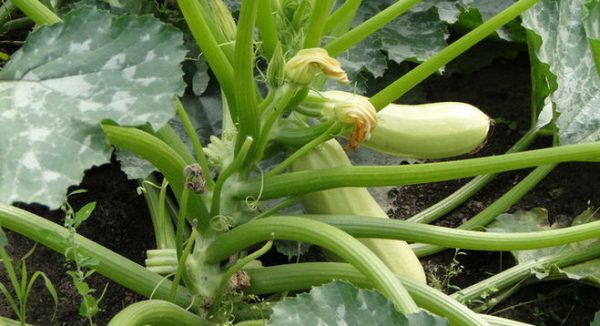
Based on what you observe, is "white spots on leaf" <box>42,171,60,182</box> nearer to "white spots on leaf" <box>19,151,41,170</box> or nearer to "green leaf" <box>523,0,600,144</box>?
"white spots on leaf" <box>19,151,41,170</box>

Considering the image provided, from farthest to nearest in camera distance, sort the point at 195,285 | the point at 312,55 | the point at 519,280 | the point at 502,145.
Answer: the point at 502,145
the point at 519,280
the point at 195,285
the point at 312,55

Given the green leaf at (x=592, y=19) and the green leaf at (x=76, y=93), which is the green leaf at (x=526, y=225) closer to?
the green leaf at (x=592, y=19)

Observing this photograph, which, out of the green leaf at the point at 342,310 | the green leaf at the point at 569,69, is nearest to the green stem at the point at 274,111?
the green leaf at the point at 342,310

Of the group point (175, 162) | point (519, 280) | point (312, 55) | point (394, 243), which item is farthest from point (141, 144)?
point (519, 280)

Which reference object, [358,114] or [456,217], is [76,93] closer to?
[358,114]

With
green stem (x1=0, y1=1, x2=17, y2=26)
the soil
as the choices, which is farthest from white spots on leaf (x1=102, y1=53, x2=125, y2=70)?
green stem (x1=0, y1=1, x2=17, y2=26)

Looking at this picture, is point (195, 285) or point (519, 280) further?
point (519, 280)

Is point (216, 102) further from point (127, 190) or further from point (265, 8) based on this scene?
point (265, 8)
